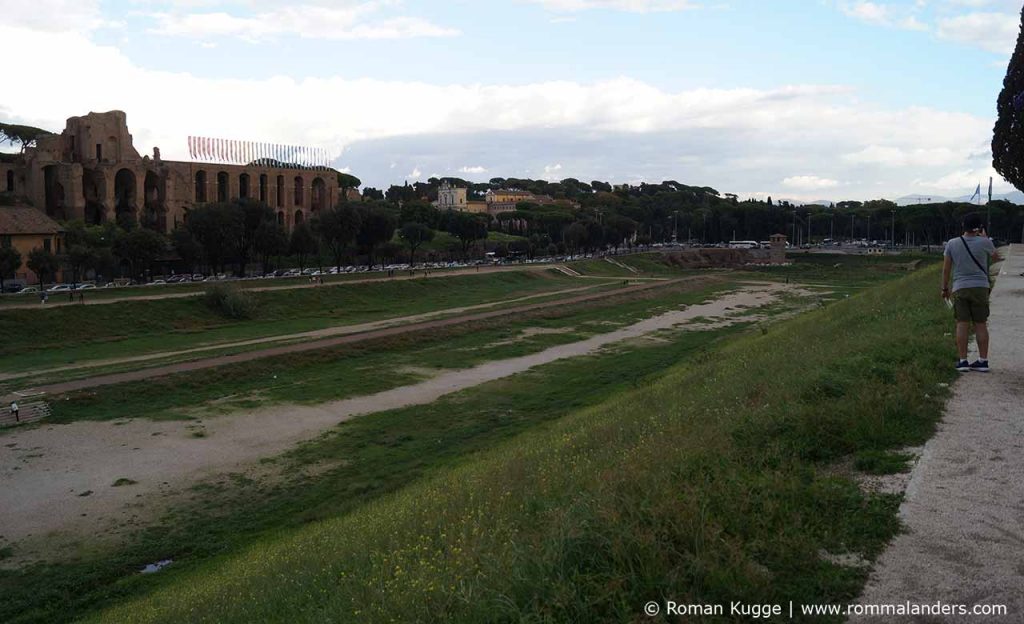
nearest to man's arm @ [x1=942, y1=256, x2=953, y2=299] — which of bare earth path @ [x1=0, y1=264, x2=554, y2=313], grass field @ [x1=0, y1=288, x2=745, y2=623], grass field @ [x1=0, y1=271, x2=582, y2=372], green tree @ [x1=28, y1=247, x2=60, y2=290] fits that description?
grass field @ [x1=0, y1=288, x2=745, y2=623]

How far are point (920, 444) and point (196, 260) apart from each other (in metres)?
51.7

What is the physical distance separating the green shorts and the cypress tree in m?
25.2

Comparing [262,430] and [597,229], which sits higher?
[597,229]

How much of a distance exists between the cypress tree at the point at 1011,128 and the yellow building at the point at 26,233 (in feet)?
164

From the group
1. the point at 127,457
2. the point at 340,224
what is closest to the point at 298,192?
the point at 340,224

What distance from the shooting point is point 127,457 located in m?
17.5

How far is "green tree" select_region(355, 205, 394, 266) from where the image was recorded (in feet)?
204

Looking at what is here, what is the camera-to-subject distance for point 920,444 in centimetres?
653

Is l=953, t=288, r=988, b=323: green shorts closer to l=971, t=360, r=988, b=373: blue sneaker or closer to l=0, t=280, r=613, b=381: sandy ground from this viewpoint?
l=971, t=360, r=988, b=373: blue sneaker

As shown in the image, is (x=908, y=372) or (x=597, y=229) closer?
(x=908, y=372)

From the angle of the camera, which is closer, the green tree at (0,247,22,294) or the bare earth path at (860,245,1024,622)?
the bare earth path at (860,245,1024,622)

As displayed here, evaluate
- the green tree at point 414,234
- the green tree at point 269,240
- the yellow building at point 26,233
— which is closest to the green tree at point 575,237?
the green tree at point 414,234

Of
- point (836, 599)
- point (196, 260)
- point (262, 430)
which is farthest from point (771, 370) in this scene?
point (196, 260)

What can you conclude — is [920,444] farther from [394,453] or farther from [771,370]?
[394,453]
